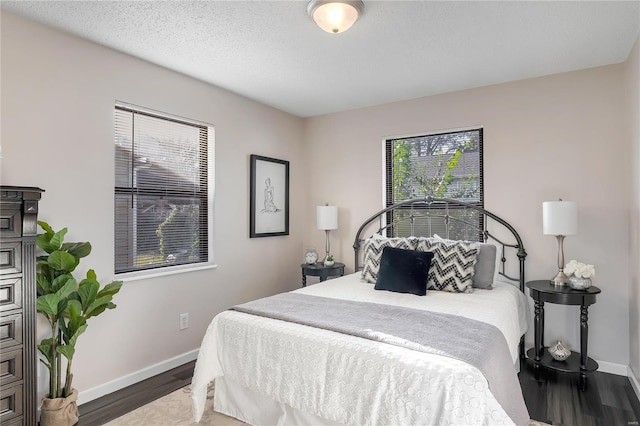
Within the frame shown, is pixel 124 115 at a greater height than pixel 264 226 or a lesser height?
greater

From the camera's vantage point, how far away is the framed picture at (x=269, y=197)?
3.99 m

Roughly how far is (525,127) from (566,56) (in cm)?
66

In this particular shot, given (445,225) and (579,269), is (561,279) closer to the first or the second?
(579,269)

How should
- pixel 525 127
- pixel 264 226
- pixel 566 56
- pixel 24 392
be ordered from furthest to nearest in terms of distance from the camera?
pixel 264 226 → pixel 525 127 → pixel 566 56 → pixel 24 392

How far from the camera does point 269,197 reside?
4.21 metres

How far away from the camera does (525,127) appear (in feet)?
11.2

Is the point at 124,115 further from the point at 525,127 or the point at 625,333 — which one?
the point at 625,333

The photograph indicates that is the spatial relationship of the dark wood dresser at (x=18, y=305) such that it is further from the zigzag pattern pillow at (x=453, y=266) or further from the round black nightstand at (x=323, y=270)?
the zigzag pattern pillow at (x=453, y=266)

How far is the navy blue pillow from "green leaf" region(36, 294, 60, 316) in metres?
2.20

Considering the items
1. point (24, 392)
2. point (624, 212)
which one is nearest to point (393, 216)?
point (624, 212)

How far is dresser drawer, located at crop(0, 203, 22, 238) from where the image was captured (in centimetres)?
197

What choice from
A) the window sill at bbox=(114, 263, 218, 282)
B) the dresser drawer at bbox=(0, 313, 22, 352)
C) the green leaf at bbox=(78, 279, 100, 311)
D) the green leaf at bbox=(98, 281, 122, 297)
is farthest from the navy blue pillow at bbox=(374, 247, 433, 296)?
the dresser drawer at bbox=(0, 313, 22, 352)

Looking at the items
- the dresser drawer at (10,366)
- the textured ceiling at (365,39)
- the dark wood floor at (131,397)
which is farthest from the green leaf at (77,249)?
the textured ceiling at (365,39)

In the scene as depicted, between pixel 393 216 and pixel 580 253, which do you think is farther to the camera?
pixel 393 216
